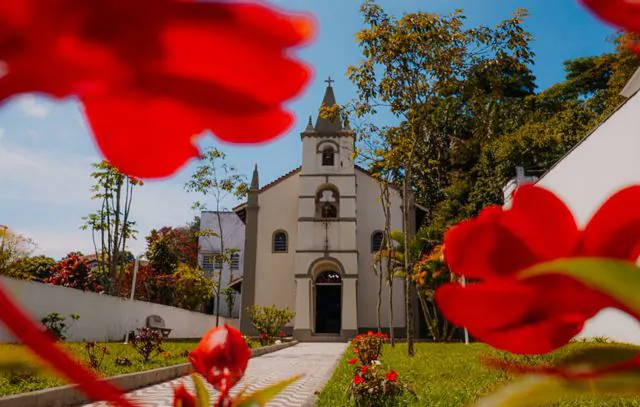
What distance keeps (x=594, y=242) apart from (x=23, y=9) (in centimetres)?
24

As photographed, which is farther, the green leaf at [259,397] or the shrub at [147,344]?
the shrub at [147,344]

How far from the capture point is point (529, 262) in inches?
9.8

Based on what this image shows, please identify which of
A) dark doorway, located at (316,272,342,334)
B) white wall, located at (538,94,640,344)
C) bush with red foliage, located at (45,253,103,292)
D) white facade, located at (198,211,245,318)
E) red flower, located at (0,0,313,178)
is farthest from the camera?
white facade, located at (198,211,245,318)

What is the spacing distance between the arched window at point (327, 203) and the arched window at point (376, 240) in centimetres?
147

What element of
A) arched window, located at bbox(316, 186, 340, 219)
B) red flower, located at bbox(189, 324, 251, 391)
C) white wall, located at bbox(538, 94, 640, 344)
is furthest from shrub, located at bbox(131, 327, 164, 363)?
arched window, located at bbox(316, 186, 340, 219)

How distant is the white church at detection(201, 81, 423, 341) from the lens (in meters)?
16.5

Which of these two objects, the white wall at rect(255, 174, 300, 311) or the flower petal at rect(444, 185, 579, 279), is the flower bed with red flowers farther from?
the white wall at rect(255, 174, 300, 311)

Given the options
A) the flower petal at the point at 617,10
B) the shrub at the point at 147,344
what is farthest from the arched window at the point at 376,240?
the flower petal at the point at 617,10

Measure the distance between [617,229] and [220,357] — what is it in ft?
0.95

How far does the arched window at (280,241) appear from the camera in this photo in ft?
57.7

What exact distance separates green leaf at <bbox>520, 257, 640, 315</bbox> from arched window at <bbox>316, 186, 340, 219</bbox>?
1730 cm

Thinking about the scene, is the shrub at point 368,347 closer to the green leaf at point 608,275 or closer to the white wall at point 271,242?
the green leaf at point 608,275

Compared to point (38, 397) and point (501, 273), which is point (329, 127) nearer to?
point (38, 397)

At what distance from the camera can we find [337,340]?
1612 cm
